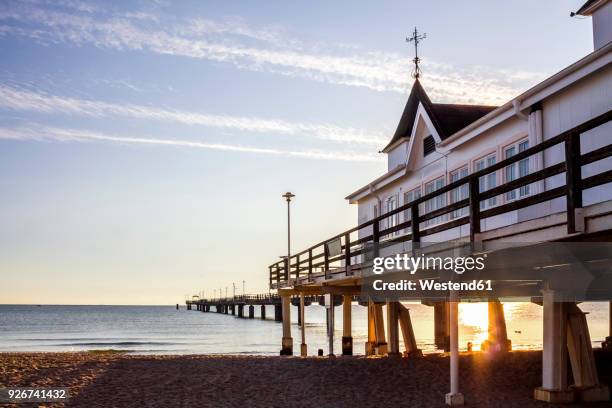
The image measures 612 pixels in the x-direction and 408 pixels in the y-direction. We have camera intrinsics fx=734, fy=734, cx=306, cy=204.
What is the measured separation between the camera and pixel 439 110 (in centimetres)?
2083

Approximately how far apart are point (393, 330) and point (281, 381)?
715 cm

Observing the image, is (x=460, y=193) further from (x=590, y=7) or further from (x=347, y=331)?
(x=347, y=331)

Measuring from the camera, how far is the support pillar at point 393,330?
21953 millimetres

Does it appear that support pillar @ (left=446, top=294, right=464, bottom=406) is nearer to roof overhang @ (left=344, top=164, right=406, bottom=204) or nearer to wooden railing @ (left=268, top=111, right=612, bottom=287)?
wooden railing @ (left=268, top=111, right=612, bottom=287)

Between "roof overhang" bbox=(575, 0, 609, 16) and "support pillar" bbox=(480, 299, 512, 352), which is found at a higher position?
"roof overhang" bbox=(575, 0, 609, 16)

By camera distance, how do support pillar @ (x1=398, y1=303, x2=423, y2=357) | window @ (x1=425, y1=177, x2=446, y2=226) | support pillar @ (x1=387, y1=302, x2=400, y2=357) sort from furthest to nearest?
support pillar @ (x1=387, y1=302, x2=400, y2=357)
support pillar @ (x1=398, y1=303, x2=423, y2=357)
window @ (x1=425, y1=177, x2=446, y2=226)

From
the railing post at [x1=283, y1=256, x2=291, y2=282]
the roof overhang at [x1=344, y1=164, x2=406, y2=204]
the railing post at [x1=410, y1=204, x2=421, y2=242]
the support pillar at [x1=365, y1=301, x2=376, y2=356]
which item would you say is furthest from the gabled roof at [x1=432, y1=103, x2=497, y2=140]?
the railing post at [x1=283, y1=256, x2=291, y2=282]

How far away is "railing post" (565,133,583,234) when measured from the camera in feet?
28.6

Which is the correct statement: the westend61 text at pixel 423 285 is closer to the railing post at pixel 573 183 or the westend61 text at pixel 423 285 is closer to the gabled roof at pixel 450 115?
the gabled roof at pixel 450 115

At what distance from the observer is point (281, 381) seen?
1571cm

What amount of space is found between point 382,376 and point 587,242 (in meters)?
7.64

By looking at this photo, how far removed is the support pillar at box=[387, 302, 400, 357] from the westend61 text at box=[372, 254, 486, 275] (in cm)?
440

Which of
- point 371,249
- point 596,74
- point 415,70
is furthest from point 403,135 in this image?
point 596,74

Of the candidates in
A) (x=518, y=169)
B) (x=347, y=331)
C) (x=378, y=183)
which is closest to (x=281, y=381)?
(x=518, y=169)
